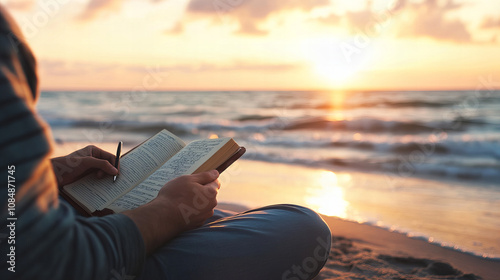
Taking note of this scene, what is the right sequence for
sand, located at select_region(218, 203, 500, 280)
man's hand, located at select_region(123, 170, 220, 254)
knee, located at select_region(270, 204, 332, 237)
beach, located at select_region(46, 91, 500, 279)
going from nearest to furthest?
1. man's hand, located at select_region(123, 170, 220, 254)
2. knee, located at select_region(270, 204, 332, 237)
3. sand, located at select_region(218, 203, 500, 280)
4. beach, located at select_region(46, 91, 500, 279)

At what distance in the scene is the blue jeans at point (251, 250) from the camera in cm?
96

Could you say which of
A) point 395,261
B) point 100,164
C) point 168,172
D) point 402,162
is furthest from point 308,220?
point 402,162

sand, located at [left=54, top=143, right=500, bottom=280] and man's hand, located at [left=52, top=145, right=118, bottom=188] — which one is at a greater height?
man's hand, located at [left=52, top=145, right=118, bottom=188]

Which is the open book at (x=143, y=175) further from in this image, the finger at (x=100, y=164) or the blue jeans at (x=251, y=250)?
the blue jeans at (x=251, y=250)

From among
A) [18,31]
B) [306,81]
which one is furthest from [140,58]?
[18,31]

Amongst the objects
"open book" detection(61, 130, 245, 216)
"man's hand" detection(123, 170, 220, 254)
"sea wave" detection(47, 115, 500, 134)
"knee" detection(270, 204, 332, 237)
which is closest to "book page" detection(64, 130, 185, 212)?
"open book" detection(61, 130, 245, 216)

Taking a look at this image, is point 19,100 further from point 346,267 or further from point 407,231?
point 407,231

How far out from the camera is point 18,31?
2.03 feet

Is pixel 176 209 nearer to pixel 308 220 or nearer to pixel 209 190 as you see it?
pixel 209 190

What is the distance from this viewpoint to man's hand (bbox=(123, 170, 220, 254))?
88cm

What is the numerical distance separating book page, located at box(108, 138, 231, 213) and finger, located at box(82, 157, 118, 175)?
0.42 feet

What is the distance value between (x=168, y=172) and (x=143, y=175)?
16cm

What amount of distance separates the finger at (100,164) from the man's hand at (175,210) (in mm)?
427

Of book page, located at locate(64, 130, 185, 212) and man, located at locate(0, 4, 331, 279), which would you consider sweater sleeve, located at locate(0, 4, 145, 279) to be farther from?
book page, located at locate(64, 130, 185, 212)
